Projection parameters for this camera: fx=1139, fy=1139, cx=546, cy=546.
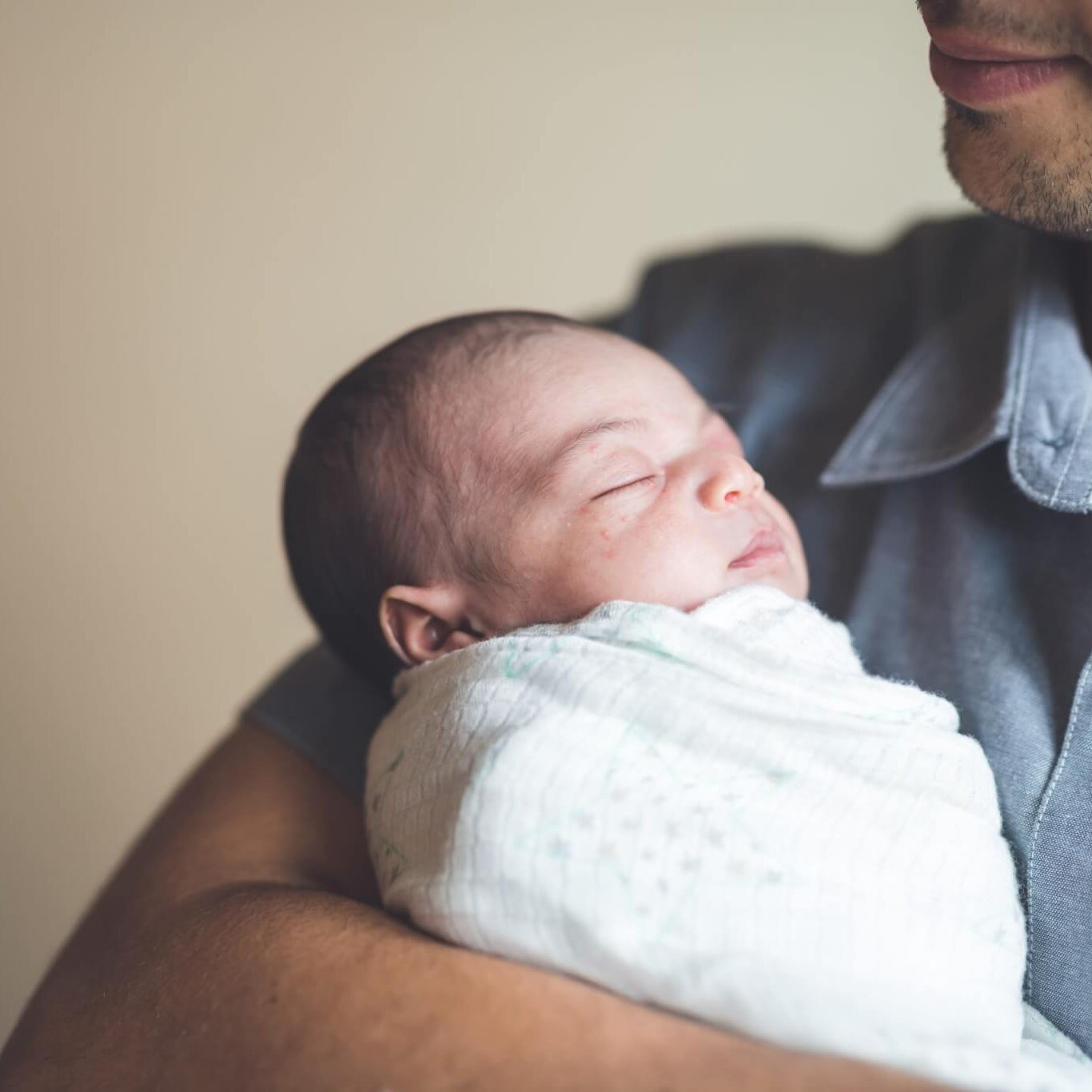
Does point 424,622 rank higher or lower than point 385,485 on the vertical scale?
lower

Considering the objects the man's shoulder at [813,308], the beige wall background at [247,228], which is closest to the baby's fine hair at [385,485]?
the man's shoulder at [813,308]

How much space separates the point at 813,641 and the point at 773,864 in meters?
0.24

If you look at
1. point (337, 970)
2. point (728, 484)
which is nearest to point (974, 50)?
point (728, 484)

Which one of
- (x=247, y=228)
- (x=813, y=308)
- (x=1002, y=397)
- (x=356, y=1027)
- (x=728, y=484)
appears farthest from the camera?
(x=247, y=228)

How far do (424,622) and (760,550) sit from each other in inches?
12.2

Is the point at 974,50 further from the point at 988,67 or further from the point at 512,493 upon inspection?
the point at 512,493

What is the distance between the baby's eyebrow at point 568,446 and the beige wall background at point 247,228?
103 cm

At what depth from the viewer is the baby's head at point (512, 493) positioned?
97cm

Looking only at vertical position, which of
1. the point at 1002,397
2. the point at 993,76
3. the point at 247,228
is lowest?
the point at 1002,397

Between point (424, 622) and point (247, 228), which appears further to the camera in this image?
point (247, 228)

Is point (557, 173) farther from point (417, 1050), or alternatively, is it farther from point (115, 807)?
point (417, 1050)

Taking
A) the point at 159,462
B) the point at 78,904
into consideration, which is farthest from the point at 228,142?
the point at 78,904

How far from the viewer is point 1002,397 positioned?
110 centimetres

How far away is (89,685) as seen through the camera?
1.88m
